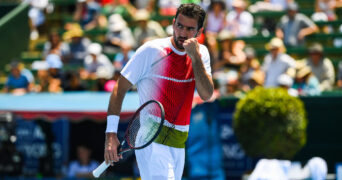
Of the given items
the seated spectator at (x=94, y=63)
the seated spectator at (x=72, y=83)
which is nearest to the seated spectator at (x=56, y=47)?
the seated spectator at (x=94, y=63)

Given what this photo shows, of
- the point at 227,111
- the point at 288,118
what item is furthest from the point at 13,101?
the point at 288,118

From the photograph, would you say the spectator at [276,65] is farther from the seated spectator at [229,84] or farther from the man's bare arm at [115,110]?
the man's bare arm at [115,110]

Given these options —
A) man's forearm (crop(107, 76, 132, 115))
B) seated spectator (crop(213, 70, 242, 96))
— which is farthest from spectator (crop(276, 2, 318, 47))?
man's forearm (crop(107, 76, 132, 115))

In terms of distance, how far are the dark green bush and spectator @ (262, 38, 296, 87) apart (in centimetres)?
157

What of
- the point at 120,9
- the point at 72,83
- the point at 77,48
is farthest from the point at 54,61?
the point at 120,9

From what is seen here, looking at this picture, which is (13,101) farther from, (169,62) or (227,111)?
(169,62)

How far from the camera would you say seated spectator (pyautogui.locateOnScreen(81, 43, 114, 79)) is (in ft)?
38.3

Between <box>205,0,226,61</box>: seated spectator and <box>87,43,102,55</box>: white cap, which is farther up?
<box>205,0,226,61</box>: seated spectator

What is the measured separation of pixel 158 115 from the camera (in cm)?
446

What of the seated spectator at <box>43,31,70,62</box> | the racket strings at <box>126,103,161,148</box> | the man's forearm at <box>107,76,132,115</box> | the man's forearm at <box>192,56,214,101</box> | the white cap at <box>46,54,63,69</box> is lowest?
the white cap at <box>46,54,63,69</box>

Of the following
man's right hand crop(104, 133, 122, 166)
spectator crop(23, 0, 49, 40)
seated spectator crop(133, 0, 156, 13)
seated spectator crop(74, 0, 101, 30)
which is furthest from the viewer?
spectator crop(23, 0, 49, 40)

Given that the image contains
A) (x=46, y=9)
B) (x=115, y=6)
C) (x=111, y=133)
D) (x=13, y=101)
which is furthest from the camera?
(x=46, y=9)

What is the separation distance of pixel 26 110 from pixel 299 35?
16.5 ft

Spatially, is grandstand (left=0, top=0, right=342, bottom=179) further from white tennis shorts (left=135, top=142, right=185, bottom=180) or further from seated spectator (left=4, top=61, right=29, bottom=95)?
white tennis shorts (left=135, top=142, right=185, bottom=180)
